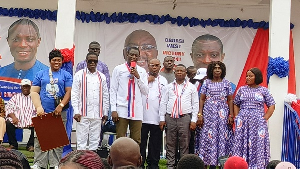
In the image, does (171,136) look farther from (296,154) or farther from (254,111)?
(296,154)

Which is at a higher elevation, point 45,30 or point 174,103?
point 45,30

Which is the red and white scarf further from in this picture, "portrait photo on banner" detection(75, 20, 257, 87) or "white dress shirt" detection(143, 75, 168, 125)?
"portrait photo on banner" detection(75, 20, 257, 87)

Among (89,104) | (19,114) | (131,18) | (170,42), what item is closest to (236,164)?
(89,104)

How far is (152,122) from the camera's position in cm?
704

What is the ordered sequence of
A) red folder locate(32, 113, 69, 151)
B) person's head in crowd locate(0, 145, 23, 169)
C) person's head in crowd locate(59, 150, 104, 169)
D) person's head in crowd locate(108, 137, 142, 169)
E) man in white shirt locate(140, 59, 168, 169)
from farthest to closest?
man in white shirt locate(140, 59, 168, 169), red folder locate(32, 113, 69, 151), person's head in crowd locate(108, 137, 142, 169), person's head in crowd locate(59, 150, 104, 169), person's head in crowd locate(0, 145, 23, 169)

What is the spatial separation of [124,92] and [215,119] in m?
1.41

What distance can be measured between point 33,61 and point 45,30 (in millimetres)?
785

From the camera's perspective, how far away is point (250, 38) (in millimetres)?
10992

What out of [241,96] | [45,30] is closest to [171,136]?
[241,96]

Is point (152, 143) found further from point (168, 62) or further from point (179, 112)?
point (168, 62)

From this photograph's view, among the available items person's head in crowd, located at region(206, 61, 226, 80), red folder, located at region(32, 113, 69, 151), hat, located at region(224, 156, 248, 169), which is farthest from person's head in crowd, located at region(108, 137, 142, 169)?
person's head in crowd, located at region(206, 61, 226, 80)

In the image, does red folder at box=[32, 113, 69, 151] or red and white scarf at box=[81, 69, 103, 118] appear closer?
red folder at box=[32, 113, 69, 151]

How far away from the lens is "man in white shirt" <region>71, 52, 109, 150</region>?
21.0 feet

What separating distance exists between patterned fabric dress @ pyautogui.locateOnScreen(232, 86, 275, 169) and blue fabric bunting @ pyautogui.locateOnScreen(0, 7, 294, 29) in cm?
449
